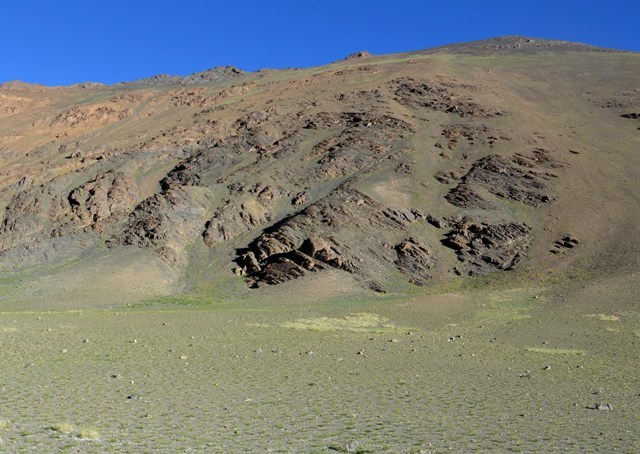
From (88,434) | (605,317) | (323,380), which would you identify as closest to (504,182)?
(605,317)

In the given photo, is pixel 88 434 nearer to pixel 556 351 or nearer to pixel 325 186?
pixel 556 351

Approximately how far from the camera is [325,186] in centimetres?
5484

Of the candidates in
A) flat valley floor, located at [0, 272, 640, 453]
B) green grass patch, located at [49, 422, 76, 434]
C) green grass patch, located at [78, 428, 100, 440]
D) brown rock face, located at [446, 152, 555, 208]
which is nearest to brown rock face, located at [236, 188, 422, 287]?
brown rock face, located at [446, 152, 555, 208]

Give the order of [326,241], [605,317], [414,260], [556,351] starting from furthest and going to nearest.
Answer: [326,241], [414,260], [605,317], [556,351]

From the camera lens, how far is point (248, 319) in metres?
30.4

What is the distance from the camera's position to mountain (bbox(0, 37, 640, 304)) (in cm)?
4334

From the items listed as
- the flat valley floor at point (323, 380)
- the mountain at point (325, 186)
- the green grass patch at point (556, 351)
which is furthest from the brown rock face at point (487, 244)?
the green grass patch at point (556, 351)

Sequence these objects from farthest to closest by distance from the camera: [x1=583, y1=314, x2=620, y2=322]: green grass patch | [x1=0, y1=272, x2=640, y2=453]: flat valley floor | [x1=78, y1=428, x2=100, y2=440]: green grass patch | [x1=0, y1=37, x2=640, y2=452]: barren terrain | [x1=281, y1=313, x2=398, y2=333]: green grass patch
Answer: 1. [x1=583, y1=314, x2=620, y2=322]: green grass patch
2. [x1=281, y1=313, x2=398, y2=333]: green grass patch
3. [x1=0, y1=37, x2=640, y2=452]: barren terrain
4. [x1=0, y1=272, x2=640, y2=453]: flat valley floor
5. [x1=78, y1=428, x2=100, y2=440]: green grass patch

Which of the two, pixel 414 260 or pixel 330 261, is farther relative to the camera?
pixel 414 260

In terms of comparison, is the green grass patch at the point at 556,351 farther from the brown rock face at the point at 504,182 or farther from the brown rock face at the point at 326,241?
the brown rock face at the point at 504,182

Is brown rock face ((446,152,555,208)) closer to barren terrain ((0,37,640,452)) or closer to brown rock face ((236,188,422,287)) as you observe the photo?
barren terrain ((0,37,640,452))

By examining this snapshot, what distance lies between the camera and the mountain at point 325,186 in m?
43.3

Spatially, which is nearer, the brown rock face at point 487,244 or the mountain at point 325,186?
the mountain at point 325,186

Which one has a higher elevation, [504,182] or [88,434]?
[504,182]
